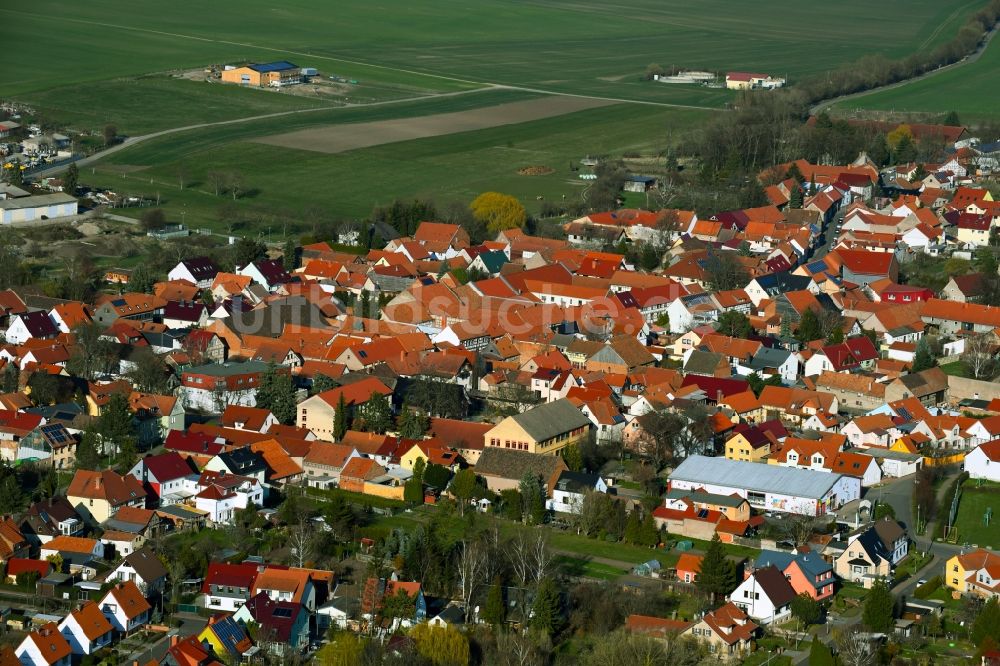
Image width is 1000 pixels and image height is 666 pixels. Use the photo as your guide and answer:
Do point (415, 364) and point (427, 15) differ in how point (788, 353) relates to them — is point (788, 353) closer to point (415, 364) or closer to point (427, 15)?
point (415, 364)

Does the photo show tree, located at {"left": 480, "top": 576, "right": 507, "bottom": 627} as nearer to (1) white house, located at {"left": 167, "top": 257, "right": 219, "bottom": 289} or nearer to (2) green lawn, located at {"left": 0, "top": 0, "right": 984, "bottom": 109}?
(1) white house, located at {"left": 167, "top": 257, "right": 219, "bottom": 289}

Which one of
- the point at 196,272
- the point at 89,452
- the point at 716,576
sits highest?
the point at 716,576

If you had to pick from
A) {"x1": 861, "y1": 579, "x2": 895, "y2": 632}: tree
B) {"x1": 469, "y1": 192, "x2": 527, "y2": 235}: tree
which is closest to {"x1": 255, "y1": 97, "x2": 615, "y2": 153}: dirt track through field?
{"x1": 469, "y1": 192, "x2": 527, "y2": 235}: tree

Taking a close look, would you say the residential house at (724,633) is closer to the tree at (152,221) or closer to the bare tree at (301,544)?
the bare tree at (301,544)

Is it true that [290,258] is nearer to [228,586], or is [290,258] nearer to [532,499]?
[532,499]

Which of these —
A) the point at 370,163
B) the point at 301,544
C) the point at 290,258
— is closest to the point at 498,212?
the point at 290,258
